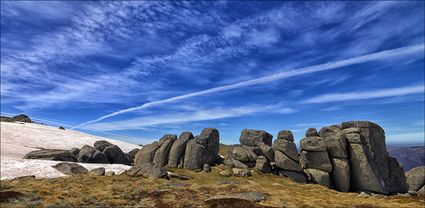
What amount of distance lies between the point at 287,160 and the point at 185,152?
66.8 ft

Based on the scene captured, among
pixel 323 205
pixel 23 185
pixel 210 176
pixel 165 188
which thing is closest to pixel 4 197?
pixel 23 185

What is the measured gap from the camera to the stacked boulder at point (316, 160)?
199 feet

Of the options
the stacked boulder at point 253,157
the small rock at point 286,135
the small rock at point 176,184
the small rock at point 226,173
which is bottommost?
the small rock at point 176,184

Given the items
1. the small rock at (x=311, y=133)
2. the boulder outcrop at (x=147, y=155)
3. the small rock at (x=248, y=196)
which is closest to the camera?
the small rock at (x=248, y=196)

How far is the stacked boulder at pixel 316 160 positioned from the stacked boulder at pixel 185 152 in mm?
17805

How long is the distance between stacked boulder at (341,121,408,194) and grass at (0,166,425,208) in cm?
991

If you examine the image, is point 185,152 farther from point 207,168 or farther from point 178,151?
point 207,168

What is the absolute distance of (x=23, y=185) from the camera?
47.6m

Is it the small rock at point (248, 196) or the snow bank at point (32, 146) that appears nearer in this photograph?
the small rock at point (248, 196)

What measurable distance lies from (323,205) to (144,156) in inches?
1695

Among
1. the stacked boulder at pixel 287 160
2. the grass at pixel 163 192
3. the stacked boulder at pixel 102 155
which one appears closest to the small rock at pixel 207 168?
the grass at pixel 163 192

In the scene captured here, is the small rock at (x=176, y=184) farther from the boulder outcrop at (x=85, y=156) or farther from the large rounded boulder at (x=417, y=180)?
the large rounded boulder at (x=417, y=180)

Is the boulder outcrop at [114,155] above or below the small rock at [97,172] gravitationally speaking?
above

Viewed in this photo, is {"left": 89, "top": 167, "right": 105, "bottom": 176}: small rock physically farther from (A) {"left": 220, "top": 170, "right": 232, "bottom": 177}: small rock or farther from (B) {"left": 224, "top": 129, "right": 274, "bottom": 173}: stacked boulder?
(B) {"left": 224, "top": 129, "right": 274, "bottom": 173}: stacked boulder
